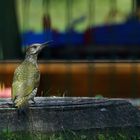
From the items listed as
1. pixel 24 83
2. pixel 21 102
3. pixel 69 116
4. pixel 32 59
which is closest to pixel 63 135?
pixel 69 116

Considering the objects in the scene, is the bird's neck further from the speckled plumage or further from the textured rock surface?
the textured rock surface

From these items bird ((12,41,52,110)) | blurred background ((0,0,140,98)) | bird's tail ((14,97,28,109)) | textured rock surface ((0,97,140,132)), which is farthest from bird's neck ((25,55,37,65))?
blurred background ((0,0,140,98))

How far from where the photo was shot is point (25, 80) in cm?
733

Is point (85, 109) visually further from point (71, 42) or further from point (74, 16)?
point (74, 16)

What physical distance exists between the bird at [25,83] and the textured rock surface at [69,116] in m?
0.07

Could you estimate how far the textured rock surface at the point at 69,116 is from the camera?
6887 mm

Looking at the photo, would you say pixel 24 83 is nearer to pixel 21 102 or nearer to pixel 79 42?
pixel 21 102

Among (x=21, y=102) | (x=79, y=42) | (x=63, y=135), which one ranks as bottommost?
(x=79, y=42)

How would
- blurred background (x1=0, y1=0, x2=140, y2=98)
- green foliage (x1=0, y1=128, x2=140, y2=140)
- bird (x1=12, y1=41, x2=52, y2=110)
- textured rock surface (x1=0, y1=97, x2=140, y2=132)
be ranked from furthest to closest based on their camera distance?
blurred background (x1=0, y1=0, x2=140, y2=98) < bird (x1=12, y1=41, x2=52, y2=110) < textured rock surface (x1=0, y1=97, x2=140, y2=132) < green foliage (x1=0, y1=128, x2=140, y2=140)

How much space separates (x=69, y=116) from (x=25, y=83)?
0.51m

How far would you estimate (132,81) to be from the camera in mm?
11547

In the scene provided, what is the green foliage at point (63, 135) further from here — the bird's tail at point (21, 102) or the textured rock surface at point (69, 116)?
the bird's tail at point (21, 102)

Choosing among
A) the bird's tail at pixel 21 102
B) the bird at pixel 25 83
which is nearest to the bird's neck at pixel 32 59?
the bird at pixel 25 83

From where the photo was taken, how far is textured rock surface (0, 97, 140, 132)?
689 centimetres
